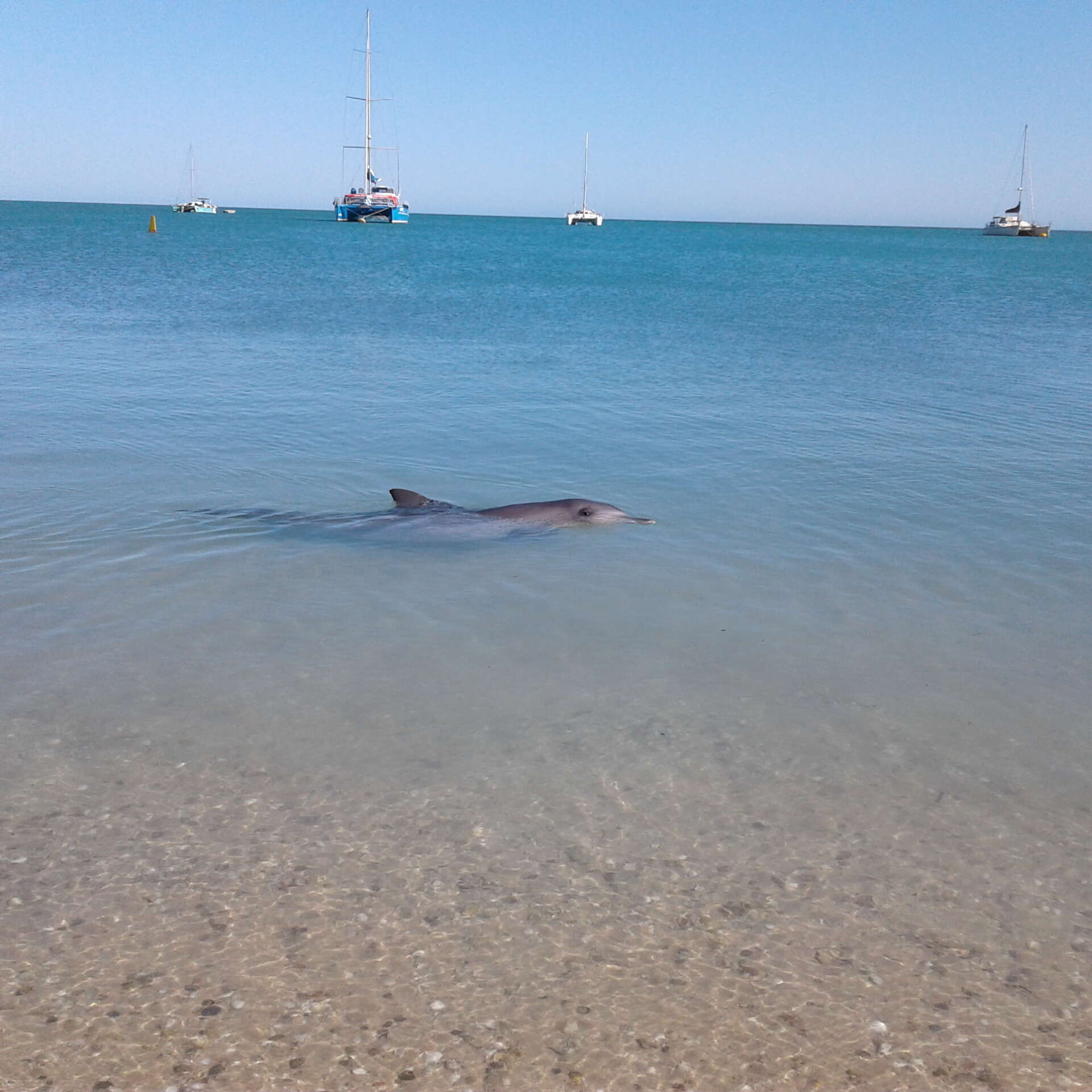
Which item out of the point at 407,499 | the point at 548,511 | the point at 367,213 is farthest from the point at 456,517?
the point at 367,213

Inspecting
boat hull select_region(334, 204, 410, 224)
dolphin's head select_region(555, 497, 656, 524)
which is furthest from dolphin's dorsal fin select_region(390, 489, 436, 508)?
boat hull select_region(334, 204, 410, 224)

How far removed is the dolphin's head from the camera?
11.3 metres

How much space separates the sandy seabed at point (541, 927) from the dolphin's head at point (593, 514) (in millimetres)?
5084

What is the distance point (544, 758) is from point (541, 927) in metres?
1.58

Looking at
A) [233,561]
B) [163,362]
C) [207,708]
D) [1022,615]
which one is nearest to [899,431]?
[1022,615]

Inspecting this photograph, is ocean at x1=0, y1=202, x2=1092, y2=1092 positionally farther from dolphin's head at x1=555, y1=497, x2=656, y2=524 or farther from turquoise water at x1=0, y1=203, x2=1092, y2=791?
dolphin's head at x1=555, y1=497, x2=656, y2=524

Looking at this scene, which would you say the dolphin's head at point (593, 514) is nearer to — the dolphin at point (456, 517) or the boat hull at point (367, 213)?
the dolphin at point (456, 517)

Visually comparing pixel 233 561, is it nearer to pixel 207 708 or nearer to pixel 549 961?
pixel 207 708

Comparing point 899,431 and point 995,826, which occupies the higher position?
point 899,431

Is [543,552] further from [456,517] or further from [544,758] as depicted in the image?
[544,758]

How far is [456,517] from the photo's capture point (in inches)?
446

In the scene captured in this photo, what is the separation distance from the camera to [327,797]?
5945 mm

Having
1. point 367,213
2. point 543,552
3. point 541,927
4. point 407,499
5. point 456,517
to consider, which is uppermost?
point 367,213

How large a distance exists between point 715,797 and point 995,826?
1.56m
